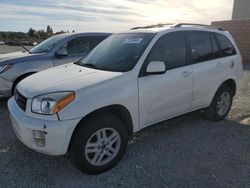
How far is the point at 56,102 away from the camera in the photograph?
322cm

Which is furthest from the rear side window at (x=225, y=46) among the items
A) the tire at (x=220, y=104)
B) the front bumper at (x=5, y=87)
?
the front bumper at (x=5, y=87)

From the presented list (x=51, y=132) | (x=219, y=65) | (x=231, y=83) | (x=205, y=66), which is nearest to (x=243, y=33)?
(x=231, y=83)

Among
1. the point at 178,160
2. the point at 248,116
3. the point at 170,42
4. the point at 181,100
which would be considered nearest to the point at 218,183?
the point at 178,160

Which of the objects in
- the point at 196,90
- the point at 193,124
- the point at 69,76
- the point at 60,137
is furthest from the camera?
the point at 193,124

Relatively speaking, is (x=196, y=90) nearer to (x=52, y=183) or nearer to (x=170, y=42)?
(x=170, y=42)

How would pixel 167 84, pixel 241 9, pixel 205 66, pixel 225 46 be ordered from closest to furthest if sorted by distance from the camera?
pixel 167 84, pixel 205 66, pixel 225 46, pixel 241 9

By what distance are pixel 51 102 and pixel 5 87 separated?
3.23 meters

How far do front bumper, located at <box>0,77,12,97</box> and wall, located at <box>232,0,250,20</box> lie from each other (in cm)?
2407

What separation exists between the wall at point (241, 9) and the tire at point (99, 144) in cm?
2509

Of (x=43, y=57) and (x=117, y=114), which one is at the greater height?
(x=43, y=57)

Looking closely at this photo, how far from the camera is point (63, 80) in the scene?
3.65 m

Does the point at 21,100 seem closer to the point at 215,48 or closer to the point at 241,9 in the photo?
the point at 215,48

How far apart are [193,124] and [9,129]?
10.7 feet

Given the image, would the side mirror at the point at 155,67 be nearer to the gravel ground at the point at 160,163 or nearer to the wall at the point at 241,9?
the gravel ground at the point at 160,163
